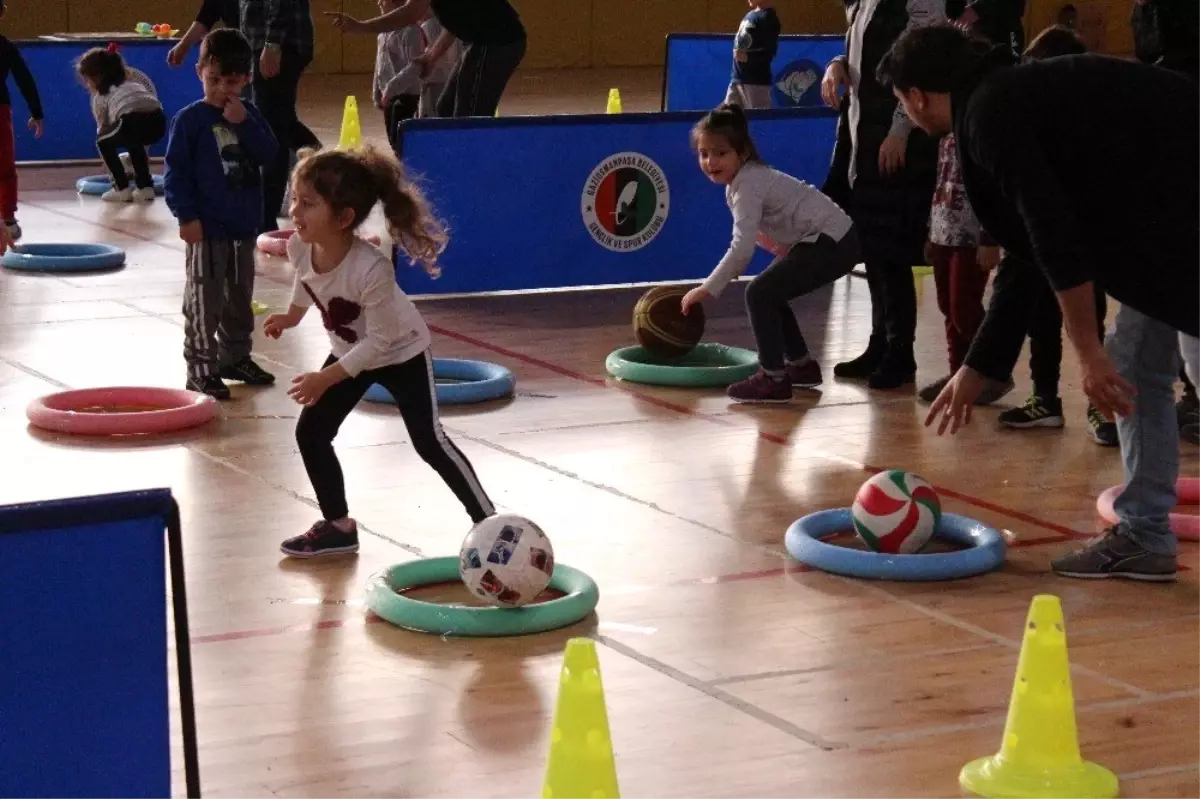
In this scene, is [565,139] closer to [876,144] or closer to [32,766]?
[876,144]

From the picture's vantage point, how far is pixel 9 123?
12.3 meters

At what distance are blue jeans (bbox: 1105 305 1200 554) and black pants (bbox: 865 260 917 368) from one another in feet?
9.63

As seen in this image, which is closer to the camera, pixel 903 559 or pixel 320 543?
pixel 903 559

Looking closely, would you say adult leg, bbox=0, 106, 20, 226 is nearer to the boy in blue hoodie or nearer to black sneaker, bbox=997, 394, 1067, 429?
the boy in blue hoodie

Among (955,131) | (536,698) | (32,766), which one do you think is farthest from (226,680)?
(955,131)

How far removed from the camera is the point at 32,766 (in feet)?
11.3

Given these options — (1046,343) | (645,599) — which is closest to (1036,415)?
(1046,343)

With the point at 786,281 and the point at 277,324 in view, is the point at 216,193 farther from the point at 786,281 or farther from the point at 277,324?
the point at 786,281

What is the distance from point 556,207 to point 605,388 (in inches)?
94.8

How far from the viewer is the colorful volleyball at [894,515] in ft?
20.8

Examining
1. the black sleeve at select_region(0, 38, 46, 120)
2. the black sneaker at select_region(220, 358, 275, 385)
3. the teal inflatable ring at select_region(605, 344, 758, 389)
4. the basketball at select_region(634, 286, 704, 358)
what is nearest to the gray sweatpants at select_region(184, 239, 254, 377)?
the black sneaker at select_region(220, 358, 275, 385)

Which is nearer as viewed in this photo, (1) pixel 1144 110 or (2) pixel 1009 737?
(2) pixel 1009 737

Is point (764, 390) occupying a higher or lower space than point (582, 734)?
lower

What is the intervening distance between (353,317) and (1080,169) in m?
2.37
